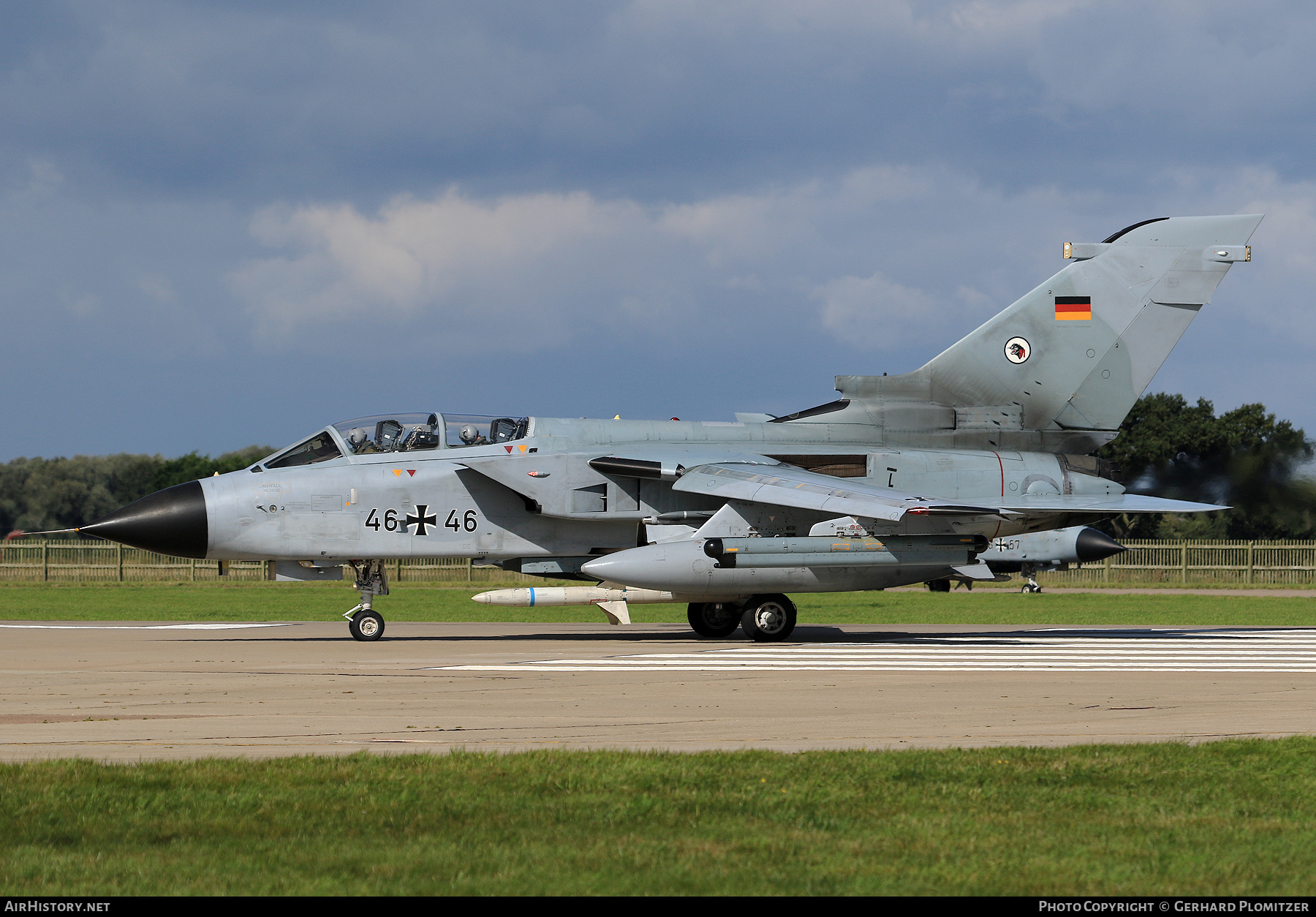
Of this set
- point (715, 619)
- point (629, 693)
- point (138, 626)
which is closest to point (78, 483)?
point (138, 626)

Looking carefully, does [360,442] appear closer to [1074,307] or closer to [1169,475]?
[1074,307]

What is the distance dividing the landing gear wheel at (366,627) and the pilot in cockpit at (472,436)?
2846 mm

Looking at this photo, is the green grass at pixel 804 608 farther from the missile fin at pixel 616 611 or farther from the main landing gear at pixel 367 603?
the main landing gear at pixel 367 603

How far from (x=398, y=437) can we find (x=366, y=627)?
2.77 metres

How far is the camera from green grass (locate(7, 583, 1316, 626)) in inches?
973

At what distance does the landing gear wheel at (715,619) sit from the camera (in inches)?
769

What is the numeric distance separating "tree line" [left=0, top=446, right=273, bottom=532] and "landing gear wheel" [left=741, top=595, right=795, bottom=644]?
54222 millimetres

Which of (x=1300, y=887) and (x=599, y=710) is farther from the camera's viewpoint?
(x=599, y=710)

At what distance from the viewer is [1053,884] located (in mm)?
4496

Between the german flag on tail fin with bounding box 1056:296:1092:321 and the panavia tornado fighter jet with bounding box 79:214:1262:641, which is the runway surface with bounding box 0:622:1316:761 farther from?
the german flag on tail fin with bounding box 1056:296:1092:321

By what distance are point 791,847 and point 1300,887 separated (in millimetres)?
1822

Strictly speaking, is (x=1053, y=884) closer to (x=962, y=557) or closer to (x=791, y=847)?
(x=791, y=847)

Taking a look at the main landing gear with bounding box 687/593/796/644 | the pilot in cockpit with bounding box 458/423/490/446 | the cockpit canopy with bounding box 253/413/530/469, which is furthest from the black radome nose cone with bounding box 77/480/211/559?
the main landing gear with bounding box 687/593/796/644

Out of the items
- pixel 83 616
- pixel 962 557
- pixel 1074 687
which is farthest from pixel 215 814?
pixel 83 616
